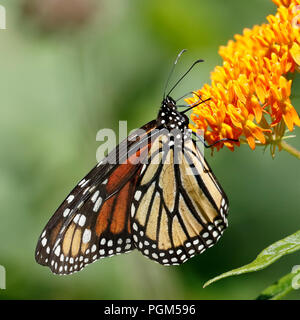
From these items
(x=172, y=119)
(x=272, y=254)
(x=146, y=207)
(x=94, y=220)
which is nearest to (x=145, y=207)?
(x=146, y=207)

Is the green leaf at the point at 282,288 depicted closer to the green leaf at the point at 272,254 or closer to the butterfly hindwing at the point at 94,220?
the green leaf at the point at 272,254

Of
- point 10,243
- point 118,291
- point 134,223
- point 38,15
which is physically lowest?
point 118,291

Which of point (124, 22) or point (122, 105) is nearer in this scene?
point (122, 105)

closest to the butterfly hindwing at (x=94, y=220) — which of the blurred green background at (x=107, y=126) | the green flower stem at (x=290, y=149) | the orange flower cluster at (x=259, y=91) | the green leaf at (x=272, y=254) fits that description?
the orange flower cluster at (x=259, y=91)

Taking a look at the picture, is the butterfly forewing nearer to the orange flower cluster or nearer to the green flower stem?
the orange flower cluster
